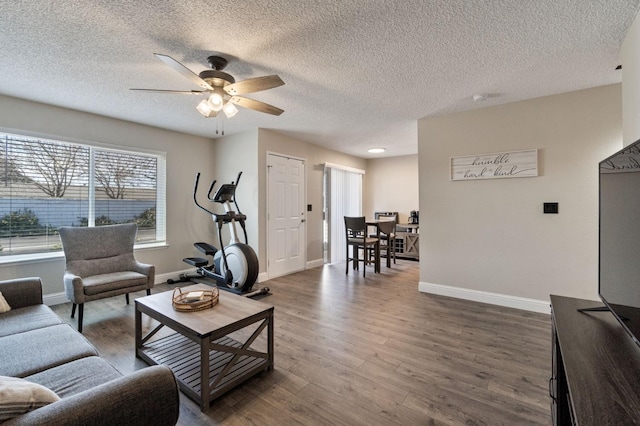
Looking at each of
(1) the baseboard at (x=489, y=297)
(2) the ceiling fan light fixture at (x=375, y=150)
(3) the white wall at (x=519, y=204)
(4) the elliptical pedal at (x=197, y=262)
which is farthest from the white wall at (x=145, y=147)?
(1) the baseboard at (x=489, y=297)

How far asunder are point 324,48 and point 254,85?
593 millimetres

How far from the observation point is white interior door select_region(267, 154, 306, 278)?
4.61 metres

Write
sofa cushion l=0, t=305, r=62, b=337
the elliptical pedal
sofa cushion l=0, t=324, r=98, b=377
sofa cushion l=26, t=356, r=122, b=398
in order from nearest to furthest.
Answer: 1. sofa cushion l=26, t=356, r=122, b=398
2. sofa cushion l=0, t=324, r=98, b=377
3. sofa cushion l=0, t=305, r=62, b=337
4. the elliptical pedal

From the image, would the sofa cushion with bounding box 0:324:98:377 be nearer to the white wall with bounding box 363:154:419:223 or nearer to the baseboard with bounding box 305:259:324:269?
the baseboard with bounding box 305:259:324:269

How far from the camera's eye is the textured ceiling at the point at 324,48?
1.75 m

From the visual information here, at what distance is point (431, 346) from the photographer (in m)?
2.41

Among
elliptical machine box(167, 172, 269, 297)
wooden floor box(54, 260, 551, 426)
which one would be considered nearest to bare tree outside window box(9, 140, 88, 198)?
wooden floor box(54, 260, 551, 426)

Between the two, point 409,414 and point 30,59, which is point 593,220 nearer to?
point 409,414

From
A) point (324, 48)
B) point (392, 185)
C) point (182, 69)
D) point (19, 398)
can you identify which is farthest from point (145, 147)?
point (392, 185)

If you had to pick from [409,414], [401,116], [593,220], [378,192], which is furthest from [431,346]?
[378,192]

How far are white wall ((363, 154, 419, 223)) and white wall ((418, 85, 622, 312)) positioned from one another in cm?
297

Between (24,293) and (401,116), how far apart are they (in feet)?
13.4

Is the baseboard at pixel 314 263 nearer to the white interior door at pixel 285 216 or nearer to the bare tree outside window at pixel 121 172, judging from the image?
the white interior door at pixel 285 216

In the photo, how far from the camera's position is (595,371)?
1003 mm
